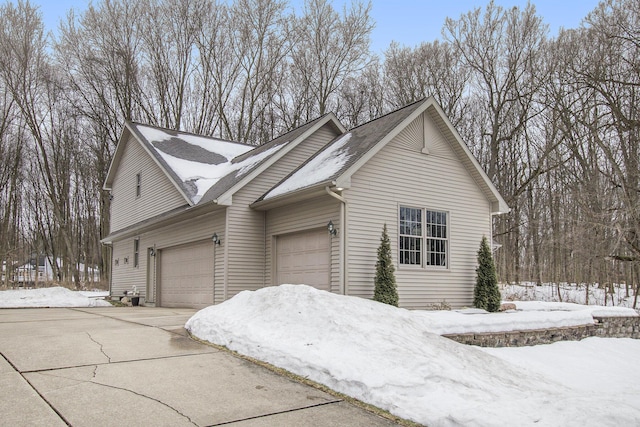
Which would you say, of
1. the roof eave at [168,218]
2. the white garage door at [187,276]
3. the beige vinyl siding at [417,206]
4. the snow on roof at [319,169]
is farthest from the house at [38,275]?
the beige vinyl siding at [417,206]

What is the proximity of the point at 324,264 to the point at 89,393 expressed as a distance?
7524 mm

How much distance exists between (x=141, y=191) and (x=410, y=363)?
14837mm

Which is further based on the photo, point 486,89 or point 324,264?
point 486,89

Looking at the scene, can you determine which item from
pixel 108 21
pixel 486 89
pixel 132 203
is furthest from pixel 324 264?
pixel 108 21

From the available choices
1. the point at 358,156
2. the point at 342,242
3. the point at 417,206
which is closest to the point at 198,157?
the point at 358,156

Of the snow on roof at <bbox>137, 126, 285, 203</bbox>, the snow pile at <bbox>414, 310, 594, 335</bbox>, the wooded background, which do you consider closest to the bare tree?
the wooded background

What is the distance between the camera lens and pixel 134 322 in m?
9.84

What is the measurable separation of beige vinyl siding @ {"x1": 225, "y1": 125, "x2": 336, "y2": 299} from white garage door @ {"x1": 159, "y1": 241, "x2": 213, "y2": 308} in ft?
3.57

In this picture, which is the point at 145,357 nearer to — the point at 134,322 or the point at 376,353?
the point at 376,353

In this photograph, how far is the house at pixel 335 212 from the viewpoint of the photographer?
1178 cm

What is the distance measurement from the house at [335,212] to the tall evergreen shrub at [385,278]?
45cm

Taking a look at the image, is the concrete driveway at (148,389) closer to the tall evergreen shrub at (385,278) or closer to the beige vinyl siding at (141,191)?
the tall evergreen shrub at (385,278)

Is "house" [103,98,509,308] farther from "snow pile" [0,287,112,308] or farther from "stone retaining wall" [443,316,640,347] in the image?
"snow pile" [0,287,112,308]

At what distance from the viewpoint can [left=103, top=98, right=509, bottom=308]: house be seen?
11.8 metres
